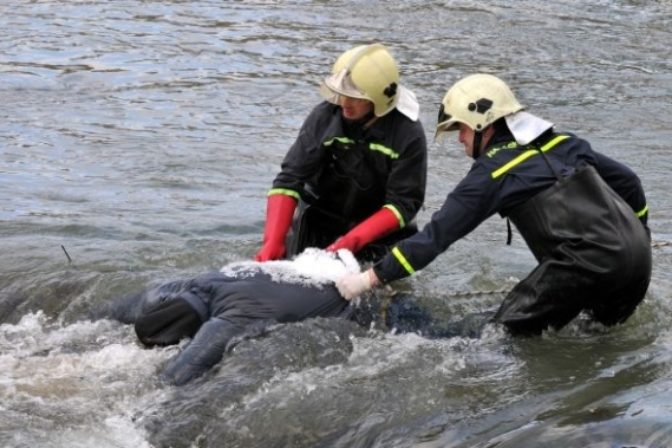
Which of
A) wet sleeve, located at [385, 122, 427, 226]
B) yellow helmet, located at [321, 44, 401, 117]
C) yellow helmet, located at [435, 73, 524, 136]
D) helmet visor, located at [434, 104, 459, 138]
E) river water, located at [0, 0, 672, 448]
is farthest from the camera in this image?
wet sleeve, located at [385, 122, 427, 226]

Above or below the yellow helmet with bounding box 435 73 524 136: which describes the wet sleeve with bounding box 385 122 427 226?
below

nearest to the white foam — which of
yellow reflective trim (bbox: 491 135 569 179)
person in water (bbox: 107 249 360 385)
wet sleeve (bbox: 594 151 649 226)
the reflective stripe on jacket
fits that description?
person in water (bbox: 107 249 360 385)

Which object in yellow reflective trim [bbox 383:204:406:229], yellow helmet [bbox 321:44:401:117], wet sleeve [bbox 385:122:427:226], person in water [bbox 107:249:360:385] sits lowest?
person in water [bbox 107:249:360:385]

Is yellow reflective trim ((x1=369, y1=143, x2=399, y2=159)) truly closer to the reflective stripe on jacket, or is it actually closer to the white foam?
the reflective stripe on jacket

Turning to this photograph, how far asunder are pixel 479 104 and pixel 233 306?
1784 millimetres

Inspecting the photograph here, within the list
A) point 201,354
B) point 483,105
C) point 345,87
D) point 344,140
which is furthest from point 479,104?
point 201,354

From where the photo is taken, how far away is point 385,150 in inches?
291

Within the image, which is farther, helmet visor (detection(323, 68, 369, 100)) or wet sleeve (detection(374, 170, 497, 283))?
helmet visor (detection(323, 68, 369, 100))

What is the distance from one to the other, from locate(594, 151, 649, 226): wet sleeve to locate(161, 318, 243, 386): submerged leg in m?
2.29

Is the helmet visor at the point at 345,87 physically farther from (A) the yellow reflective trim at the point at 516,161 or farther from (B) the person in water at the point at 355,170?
(A) the yellow reflective trim at the point at 516,161

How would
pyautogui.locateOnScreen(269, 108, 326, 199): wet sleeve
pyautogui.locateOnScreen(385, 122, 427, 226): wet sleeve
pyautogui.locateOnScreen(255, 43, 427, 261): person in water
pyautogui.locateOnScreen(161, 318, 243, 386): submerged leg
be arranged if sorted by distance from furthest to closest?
1. pyautogui.locateOnScreen(269, 108, 326, 199): wet sleeve
2. pyautogui.locateOnScreen(385, 122, 427, 226): wet sleeve
3. pyautogui.locateOnScreen(255, 43, 427, 261): person in water
4. pyautogui.locateOnScreen(161, 318, 243, 386): submerged leg

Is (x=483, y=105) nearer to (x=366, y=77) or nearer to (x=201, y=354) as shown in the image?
(x=366, y=77)

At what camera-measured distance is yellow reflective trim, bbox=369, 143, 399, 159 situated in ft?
24.2

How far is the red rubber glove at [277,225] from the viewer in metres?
7.55
